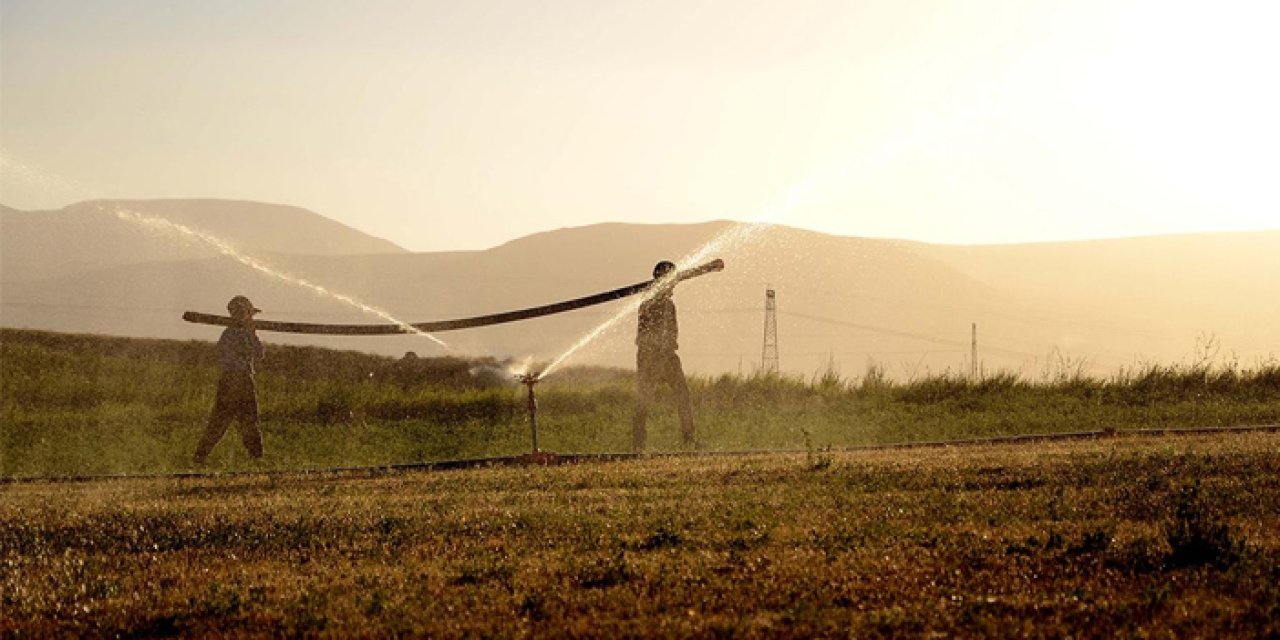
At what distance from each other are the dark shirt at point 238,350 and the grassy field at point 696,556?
6623 mm

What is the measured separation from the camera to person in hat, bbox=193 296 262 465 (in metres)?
23.7

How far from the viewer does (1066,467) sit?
16.3 metres

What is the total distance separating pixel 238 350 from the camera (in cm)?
2377

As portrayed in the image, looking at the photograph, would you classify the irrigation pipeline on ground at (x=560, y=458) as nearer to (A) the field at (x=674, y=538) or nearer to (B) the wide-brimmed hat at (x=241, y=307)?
(A) the field at (x=674, y=538)

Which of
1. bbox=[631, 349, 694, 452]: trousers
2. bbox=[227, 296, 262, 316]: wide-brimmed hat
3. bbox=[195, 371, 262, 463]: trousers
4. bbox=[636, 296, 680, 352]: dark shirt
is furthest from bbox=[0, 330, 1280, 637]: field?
bbox=[227, 296, 262, 316]: wide-brimmed hat

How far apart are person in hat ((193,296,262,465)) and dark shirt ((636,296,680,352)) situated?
21.3 feet

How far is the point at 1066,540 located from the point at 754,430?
1635 centimetres

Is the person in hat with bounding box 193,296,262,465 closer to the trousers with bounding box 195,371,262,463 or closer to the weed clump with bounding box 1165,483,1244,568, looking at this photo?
the trousers with bounding box 195,371,262,463

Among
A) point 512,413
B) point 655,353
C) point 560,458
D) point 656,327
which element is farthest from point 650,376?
point 512,413

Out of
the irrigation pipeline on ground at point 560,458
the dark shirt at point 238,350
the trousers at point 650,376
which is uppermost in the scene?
the dark shirt at point 238,350

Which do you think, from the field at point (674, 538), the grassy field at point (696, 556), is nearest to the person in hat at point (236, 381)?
the field at point (674, 538)

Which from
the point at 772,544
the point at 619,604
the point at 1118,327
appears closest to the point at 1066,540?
the point at 772,544

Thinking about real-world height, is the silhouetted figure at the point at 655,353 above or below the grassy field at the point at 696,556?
above

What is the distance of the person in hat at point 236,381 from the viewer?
23.7 meters
